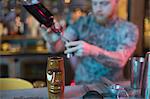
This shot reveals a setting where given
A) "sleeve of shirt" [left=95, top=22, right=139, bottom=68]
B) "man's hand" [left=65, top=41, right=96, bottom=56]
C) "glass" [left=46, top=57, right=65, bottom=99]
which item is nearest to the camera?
"glass" [left=46, top=57, right=65, bottom=99]

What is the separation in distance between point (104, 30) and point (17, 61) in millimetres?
1485

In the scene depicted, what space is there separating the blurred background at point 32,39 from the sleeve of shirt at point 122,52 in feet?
3.48

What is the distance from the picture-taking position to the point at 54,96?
118cm

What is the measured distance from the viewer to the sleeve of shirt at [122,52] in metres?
1.62

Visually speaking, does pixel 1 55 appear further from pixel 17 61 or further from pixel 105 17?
pixel 105 17

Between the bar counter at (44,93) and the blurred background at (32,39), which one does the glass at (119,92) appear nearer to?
the bar counter at (44,93)

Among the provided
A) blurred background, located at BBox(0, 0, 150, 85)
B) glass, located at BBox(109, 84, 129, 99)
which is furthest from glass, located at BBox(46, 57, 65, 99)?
blurred background, located at BBox(0, 0, 150, 85)

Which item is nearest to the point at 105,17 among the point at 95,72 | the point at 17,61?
the point at 95,72

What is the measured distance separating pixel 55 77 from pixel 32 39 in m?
2.14

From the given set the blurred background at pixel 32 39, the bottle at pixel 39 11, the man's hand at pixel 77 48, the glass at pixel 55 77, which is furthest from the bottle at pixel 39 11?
the blurred background at pixel 32 39

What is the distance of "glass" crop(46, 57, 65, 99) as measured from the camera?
116cm

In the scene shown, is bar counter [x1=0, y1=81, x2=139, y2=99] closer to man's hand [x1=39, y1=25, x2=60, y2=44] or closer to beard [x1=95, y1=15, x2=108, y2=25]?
man's hand [x1=39, y1=25, x2=60, y2=44]

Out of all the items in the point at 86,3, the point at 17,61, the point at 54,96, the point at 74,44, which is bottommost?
the point at 17,61

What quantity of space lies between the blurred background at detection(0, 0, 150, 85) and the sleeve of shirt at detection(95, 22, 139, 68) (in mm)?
1062
